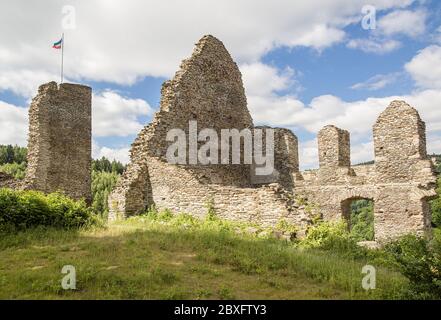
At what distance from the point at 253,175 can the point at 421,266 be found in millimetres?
13707

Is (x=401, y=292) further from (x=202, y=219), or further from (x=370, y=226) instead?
(x=370, y=226)

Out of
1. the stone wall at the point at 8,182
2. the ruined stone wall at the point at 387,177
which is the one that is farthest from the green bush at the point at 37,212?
the ruined stone wall at the point at 387,177

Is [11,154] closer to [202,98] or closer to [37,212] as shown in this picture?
[202,98]

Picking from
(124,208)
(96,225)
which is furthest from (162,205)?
(96,225)

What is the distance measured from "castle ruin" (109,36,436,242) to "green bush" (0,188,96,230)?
9.00ft

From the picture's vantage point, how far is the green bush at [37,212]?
485 inches

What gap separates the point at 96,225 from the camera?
1377 cm

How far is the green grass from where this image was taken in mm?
7777

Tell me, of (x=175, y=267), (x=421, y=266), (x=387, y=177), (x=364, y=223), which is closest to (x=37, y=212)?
(x=175, y=267)

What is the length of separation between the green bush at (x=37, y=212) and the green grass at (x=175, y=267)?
1.94 ft

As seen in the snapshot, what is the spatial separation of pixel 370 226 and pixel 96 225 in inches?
872

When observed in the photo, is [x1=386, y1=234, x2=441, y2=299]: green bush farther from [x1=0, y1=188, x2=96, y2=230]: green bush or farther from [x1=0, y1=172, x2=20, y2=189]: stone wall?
[x1=0, y1=172, x2=20, y2=189]: stone wall

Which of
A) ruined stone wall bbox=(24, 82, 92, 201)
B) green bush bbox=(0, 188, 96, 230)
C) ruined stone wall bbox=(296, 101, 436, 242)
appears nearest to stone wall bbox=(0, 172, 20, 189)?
ruined stone wall bbox=(24, 82, 92, 201)

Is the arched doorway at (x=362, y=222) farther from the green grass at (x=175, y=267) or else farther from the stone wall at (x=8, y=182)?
the stone wall at (x=8, y=182)
